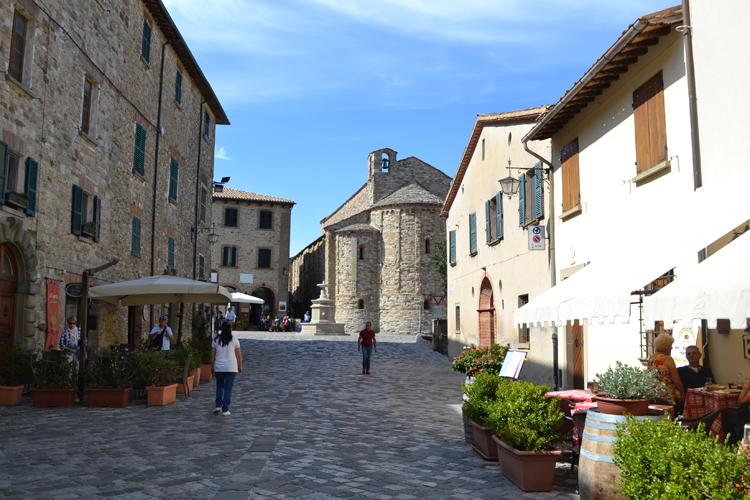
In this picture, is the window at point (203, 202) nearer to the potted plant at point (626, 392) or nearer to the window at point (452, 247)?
the window at point (452, 247)

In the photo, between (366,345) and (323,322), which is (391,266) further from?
(366,345)

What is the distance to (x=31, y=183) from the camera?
11430mm

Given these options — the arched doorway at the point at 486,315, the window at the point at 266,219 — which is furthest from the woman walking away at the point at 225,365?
the window at the point at 266,219

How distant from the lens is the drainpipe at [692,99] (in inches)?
303

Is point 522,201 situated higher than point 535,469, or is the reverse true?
point 522,201

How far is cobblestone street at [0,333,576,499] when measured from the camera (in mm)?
5629

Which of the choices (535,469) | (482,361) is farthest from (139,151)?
(535,469)

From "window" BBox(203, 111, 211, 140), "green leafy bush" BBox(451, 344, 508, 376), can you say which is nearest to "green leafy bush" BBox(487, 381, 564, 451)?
"green leafy bush" BBox(451, 344, 508, 376)

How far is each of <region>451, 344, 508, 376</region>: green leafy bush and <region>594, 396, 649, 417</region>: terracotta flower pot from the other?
4.58m

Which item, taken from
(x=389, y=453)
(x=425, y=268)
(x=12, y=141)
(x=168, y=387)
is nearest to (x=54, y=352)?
(x=168, y=387)

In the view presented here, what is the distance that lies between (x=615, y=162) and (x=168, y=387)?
8192mm

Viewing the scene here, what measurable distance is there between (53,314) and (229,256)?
108 ft

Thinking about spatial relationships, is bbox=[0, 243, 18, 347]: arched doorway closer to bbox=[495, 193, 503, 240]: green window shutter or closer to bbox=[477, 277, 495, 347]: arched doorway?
bbox=[495, 193, 503, 240]: green window shutter

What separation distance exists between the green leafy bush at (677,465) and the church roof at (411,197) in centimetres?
3991
